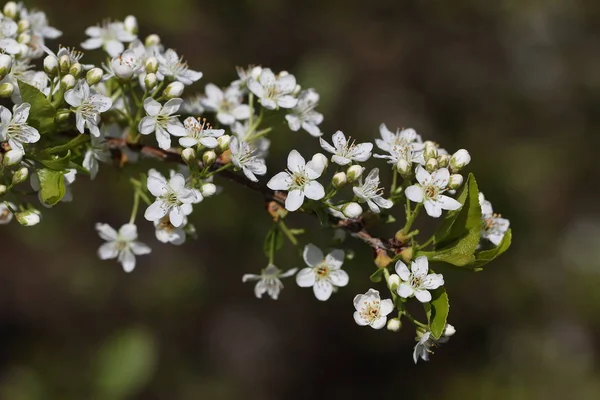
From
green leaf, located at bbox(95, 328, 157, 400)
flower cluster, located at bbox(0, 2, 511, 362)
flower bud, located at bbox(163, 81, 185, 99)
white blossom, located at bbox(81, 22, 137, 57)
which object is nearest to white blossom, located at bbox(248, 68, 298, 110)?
flower cluster, located at bbox(0, 2, 511, 362)

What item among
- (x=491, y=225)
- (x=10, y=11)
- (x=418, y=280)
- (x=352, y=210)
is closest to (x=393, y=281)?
(x=418, y=280)

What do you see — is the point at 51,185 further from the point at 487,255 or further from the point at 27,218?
the point at 487,255

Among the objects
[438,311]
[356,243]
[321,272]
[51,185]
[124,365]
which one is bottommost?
[124,365]

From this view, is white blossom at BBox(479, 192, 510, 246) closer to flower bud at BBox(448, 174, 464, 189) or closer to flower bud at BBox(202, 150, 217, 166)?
flower bud at BBox(448, 174, 464, 189)

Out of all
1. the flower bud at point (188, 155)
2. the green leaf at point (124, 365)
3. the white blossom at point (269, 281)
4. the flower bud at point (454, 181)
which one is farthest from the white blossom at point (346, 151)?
the green leaf at point (124, 365)

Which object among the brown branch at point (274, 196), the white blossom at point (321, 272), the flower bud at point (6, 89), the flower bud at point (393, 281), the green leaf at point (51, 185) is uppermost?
the flower bud at point (6, 89)

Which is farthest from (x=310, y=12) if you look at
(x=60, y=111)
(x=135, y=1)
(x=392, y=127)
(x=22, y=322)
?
(x=60, y=111)

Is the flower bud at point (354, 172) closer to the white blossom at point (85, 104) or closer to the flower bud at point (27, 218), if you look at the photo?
the white blossom at point (85, 104)
